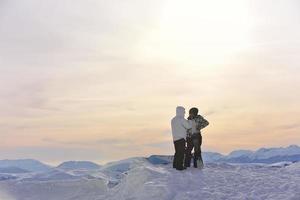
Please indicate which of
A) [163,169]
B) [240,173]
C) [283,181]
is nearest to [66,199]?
[163,169]

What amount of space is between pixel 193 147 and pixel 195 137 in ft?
1.56

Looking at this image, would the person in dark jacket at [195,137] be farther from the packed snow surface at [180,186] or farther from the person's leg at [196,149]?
the packed snow surface at [180,186]

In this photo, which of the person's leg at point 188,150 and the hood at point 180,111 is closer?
the hood at point 180,111

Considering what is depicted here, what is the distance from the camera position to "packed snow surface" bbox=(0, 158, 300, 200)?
1981 centimetres

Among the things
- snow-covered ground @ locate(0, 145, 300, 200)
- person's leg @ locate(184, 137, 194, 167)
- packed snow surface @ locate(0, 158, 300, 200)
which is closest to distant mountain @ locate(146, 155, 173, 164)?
snow-covered ground @ locate(0, 145, 300, 200)

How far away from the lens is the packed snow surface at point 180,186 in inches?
780

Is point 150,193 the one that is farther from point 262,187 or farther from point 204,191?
point 262,187

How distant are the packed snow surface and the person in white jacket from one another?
1.80ft

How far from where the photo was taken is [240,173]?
78.3ft

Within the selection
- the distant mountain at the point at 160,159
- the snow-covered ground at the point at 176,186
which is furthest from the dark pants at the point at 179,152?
the distant mountain at the point at 160,159

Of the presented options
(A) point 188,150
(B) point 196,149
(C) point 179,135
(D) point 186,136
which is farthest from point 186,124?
(B) point 196,149

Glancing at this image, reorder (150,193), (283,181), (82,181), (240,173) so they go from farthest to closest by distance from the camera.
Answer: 1. (82,181)
2. (240,173)
3. (283,181)
4. (150,193)

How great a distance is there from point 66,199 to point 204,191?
23.3 feet

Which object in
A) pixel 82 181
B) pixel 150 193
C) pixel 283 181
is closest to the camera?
pixel 150 193
